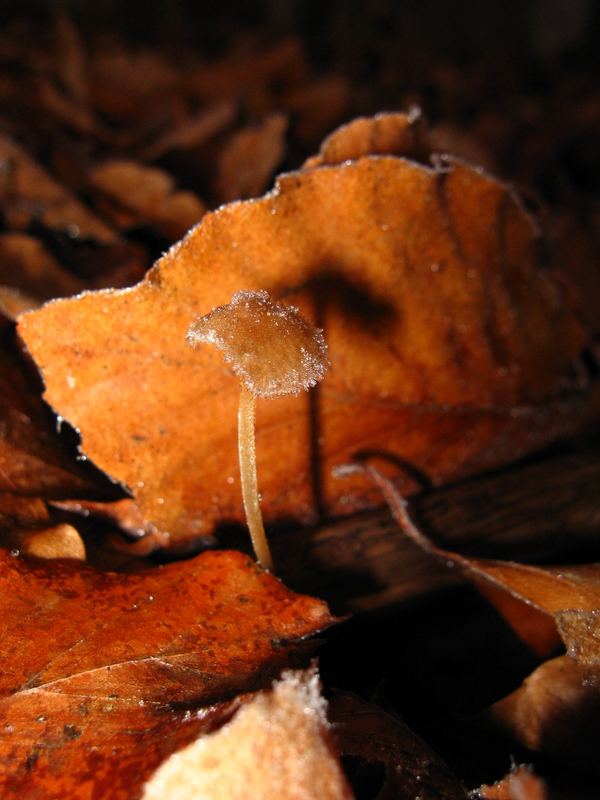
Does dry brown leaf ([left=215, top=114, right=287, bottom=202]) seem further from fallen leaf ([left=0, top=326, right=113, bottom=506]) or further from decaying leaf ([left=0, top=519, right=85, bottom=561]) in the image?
decaying leaf ([left=0, top=519, right=85, bottom=561])

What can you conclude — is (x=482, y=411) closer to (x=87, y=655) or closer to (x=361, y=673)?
(x=361, y=673)

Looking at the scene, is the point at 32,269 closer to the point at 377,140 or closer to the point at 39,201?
the point at 39,201

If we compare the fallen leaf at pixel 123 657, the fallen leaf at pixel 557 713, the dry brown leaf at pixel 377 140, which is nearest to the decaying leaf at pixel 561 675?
the fallen leaf at pixel 557 713

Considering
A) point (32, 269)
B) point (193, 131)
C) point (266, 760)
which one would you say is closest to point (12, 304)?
point (32, 269)

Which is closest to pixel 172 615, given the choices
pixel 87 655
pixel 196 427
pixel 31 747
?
pixel 87 655

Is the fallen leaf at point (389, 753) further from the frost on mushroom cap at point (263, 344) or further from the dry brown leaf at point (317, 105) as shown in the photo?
the dry brown leaf at point (317, 105)

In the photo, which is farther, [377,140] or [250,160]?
[250,160]
